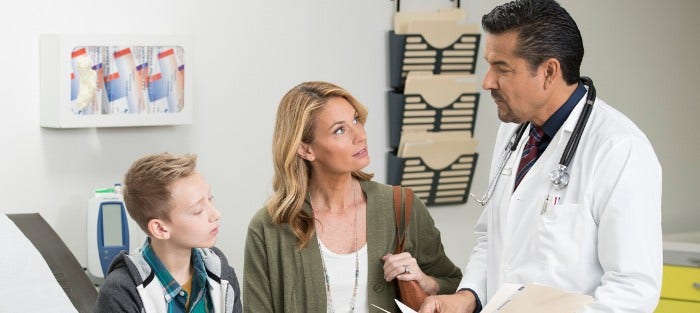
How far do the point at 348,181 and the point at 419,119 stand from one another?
4.98 ft

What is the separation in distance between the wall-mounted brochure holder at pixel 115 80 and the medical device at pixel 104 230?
25 centimetres

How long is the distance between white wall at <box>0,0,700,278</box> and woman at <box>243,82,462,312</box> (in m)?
1.16

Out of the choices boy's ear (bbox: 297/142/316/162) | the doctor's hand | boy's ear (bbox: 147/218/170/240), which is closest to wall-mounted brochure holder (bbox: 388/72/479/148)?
boy's ear (bbox: 297/142/316/162)

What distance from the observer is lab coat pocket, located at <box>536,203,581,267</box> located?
1.91m

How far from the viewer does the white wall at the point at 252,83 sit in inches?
128

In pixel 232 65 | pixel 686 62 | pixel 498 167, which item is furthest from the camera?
pixel 686 62

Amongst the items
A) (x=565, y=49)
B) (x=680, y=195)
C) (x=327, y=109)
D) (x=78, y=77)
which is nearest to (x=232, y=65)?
(x=78, y=77)

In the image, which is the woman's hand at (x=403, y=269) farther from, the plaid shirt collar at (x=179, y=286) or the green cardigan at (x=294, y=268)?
the plaid shirt collar at (x=179, y=286)

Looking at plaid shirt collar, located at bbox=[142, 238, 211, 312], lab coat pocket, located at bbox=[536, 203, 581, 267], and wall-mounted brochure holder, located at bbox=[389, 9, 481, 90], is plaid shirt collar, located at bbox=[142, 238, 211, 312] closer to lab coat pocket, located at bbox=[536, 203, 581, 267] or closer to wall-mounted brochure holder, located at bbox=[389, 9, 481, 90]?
lab coat pocket, located at bbox=[536, 203, 581, 267]

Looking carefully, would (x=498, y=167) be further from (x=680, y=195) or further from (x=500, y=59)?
(x=680, y=195)

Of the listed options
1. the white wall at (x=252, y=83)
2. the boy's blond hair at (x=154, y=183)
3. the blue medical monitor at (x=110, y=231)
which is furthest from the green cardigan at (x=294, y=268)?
the white wall at (x=252, y=83)

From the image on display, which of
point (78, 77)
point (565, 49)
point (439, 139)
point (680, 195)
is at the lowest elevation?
point (680, 195)

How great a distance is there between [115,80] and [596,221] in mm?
1836

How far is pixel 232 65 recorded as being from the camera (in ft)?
11.7
